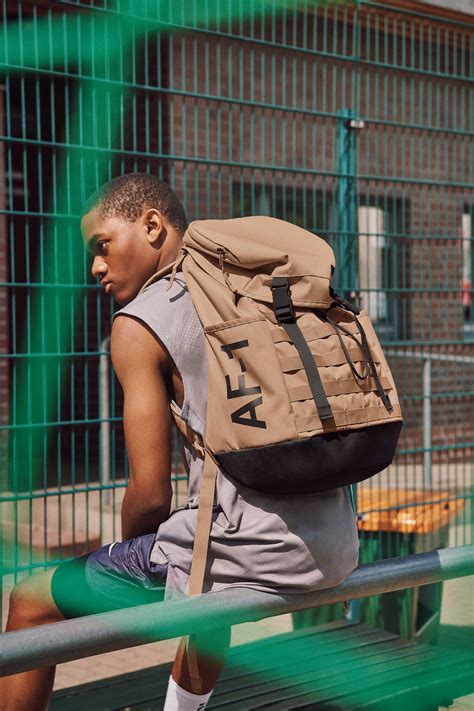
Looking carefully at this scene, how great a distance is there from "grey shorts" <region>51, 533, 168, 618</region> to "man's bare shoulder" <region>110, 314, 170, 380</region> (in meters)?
0.42

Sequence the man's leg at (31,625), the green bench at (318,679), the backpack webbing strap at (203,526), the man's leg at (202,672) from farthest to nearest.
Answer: the green bench at (318,679) → the man's leg at (202,672) → the man's leg at (31,625) → the backpack webbing strap at (203,526)

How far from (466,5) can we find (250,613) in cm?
457

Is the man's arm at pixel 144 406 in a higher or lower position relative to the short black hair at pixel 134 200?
lower

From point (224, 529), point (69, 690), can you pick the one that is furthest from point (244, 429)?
point (69, 690)

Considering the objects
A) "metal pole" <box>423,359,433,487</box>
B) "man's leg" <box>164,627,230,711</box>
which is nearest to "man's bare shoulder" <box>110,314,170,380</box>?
"man's leg" <box>164,627,230,711</box>

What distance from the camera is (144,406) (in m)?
2.29

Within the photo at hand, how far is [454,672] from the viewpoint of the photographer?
13.2 feet

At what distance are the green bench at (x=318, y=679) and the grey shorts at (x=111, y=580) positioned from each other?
49.3 inches

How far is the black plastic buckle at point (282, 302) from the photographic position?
2236 mm

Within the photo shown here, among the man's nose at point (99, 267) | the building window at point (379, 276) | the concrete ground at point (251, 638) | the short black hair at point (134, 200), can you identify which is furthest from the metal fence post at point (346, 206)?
the man's nose at point (99, 267)

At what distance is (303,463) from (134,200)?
817mm

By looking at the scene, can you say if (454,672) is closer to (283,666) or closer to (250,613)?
(283,666)

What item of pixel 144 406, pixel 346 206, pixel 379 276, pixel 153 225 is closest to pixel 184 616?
pixel 144 406

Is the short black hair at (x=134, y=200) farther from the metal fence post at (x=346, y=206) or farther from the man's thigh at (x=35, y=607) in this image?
the metal fence post at (x=346, y=206)
